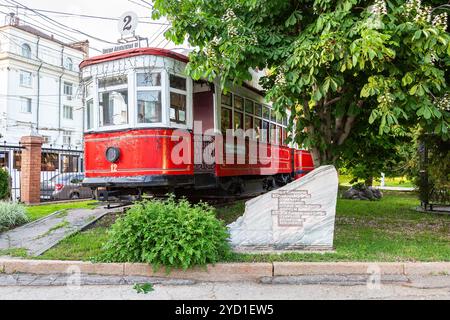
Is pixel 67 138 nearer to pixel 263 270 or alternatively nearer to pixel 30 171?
pixel 30 171

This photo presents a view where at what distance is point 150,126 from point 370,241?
4469 millimetres

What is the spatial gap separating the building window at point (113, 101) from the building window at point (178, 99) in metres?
0.91

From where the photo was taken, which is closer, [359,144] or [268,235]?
[268,235]

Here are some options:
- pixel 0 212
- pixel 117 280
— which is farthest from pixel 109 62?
pixel 117 280

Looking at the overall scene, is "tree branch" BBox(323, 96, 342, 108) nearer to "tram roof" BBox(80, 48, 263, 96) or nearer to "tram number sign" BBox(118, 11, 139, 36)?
"tram roof" BBox(80, 48, 263, 96)

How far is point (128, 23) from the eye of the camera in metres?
8.62

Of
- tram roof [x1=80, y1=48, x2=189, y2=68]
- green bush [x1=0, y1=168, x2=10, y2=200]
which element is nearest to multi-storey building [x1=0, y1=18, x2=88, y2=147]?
green bush [x1=0, y1=168, x2=10, y2=200]

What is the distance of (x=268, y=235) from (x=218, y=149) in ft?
12.2

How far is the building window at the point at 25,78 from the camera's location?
3200 centimetres

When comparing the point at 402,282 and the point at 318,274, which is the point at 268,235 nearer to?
the point at 318,274

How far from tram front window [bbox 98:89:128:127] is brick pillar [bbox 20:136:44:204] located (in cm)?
471

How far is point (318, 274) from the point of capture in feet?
17.1

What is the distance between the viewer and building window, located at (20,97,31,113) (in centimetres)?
3176

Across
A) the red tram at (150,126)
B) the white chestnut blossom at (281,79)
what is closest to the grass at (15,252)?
the red tram at (150,126)
